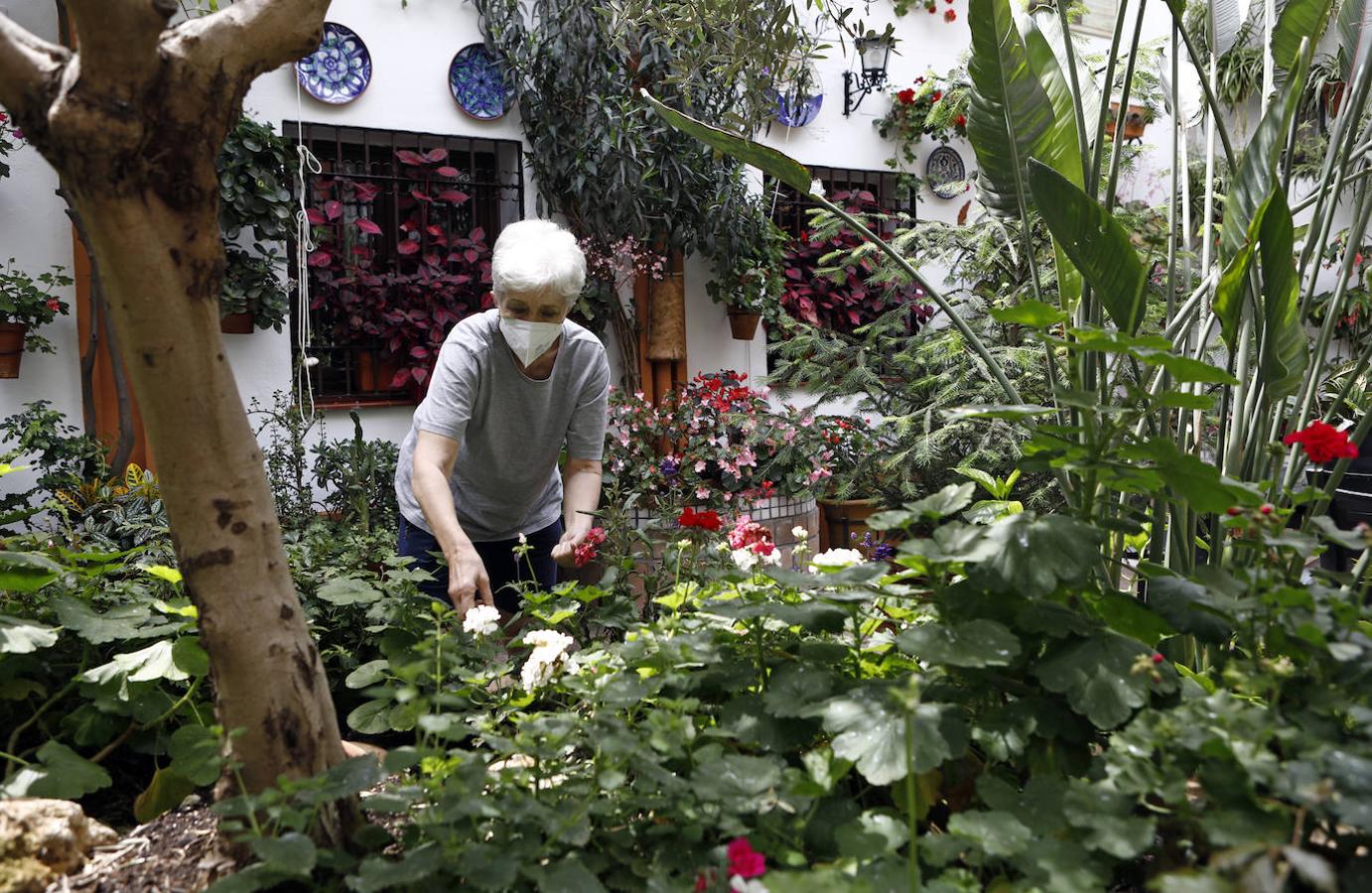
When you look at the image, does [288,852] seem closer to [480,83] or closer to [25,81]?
[25,81]

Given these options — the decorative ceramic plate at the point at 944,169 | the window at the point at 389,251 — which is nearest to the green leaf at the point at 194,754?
the window at the point at 389,251

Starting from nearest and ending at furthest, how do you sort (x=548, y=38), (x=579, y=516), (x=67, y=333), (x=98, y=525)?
(x=579, y=516), (x=98, y=525), (x=67, y=333), (x=548, y=38)

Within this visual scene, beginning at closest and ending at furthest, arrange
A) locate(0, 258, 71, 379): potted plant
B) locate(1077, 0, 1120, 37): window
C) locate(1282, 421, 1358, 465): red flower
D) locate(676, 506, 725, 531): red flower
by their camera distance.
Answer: locate(1282, 421, 1358, 465): red flower, locate(676, 506, 725, 531): red flower, locate(0, 258, 71, 379): potted plant, locate(1077, 0, 1120, 37): window

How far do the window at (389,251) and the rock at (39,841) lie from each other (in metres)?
4.10

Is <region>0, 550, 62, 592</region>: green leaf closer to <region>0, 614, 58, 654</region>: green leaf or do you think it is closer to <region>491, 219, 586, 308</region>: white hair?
<region>0, 614, 58, 654</region>: green leaf

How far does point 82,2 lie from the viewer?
0.93 meters

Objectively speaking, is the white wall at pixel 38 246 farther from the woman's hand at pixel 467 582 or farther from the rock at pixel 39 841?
the rock at pixel 39 841

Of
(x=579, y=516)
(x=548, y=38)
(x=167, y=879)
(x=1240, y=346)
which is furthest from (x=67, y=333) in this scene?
(x=1240, y=346)

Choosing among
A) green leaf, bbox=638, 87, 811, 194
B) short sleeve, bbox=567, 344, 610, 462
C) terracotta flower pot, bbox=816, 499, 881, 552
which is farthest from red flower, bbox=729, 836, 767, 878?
terracotta flower pot, bbox=816, 499, 881, 552

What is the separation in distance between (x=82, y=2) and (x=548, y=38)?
4629mm

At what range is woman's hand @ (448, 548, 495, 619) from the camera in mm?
1949

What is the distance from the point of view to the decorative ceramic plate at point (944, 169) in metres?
6.91

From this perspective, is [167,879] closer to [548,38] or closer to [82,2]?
[82,2]

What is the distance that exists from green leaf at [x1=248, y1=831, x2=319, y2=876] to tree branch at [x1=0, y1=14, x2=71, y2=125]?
701mm
